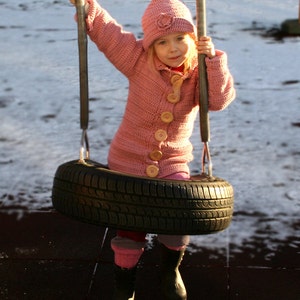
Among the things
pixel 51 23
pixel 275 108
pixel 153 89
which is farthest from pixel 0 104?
pixel 153 89

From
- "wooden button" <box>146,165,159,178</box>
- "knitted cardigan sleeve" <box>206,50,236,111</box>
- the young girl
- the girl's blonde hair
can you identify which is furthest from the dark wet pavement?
the girl's blonde hair

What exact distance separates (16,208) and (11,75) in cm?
263

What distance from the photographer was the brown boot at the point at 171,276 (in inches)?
124

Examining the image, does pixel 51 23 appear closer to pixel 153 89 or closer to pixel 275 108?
pixel 275 108

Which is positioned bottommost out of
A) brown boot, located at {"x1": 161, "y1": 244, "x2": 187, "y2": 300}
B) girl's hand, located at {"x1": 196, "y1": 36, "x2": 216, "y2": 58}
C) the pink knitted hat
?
brown boot, located at {"x1": 161, "y1": 244, "x2": 187, "y2": 300}

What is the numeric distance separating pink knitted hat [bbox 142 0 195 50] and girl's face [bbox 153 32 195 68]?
0.10 ft

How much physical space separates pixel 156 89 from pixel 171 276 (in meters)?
0.78

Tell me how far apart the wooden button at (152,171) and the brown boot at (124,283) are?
0.40 meters

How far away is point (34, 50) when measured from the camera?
23.8 ft

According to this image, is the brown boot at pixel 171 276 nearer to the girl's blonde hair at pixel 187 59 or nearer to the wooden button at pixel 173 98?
the wooden button at pixel 173 98

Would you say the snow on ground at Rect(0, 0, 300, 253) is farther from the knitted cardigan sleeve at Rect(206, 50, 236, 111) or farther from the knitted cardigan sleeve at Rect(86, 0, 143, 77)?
the knitted cardigan sleeve at Rect(86, 0, 143, 77)

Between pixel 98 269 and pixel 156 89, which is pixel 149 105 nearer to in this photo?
pixel 156 89

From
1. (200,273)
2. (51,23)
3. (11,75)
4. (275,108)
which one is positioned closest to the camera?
(200,273)

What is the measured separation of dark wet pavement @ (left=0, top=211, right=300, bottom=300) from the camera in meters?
3.29
